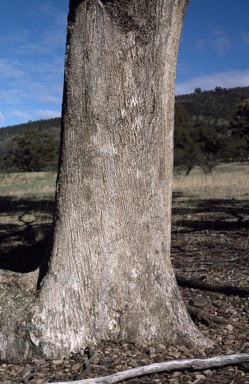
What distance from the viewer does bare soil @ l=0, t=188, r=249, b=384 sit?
10.3ft

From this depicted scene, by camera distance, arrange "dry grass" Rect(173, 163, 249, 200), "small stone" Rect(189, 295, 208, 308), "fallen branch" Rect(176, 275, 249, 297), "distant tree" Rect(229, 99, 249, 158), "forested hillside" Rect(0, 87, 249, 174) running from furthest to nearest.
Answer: "distant tree" Rect(229, 99, 249, 158) → "forested hillside" Rect(0, 87, 249, 174) → "dry grass" Rect(173, 163, 249, 200) → "fallen branch" Rect(176, 275, 249, 297) → "small stone" Rect(189, 295, 208, 308)

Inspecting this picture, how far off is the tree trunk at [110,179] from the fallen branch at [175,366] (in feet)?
1.19

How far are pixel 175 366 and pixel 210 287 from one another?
1933 millimetres

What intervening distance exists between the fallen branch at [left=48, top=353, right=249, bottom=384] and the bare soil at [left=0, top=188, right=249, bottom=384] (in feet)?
0.15

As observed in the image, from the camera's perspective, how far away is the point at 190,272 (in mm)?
5645

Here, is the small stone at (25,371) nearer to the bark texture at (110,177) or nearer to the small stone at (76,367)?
the bark texture at (110,177)

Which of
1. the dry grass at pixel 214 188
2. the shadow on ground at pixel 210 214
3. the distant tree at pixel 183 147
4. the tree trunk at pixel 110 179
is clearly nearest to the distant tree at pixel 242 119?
the distant tree at pixel 183 147

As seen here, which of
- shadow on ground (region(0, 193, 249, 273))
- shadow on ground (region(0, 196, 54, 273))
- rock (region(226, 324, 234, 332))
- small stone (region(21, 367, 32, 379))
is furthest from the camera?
shadow on ground (region(0, 193, 249, 273))

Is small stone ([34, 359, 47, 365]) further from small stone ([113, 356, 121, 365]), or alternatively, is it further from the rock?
the rock

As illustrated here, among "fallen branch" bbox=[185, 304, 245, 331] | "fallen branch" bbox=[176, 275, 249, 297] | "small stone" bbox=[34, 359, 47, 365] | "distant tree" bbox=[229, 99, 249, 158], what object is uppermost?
"distant tree" bbox=[229, 99, 249, 158]

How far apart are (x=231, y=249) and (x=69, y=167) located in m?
3.88

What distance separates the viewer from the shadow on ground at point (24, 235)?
648 centimetres

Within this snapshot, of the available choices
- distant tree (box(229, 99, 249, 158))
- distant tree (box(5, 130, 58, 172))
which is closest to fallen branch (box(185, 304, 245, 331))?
distant tree (box(229, 99, 249, 158))

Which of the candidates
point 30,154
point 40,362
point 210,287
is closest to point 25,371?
point 40,362
